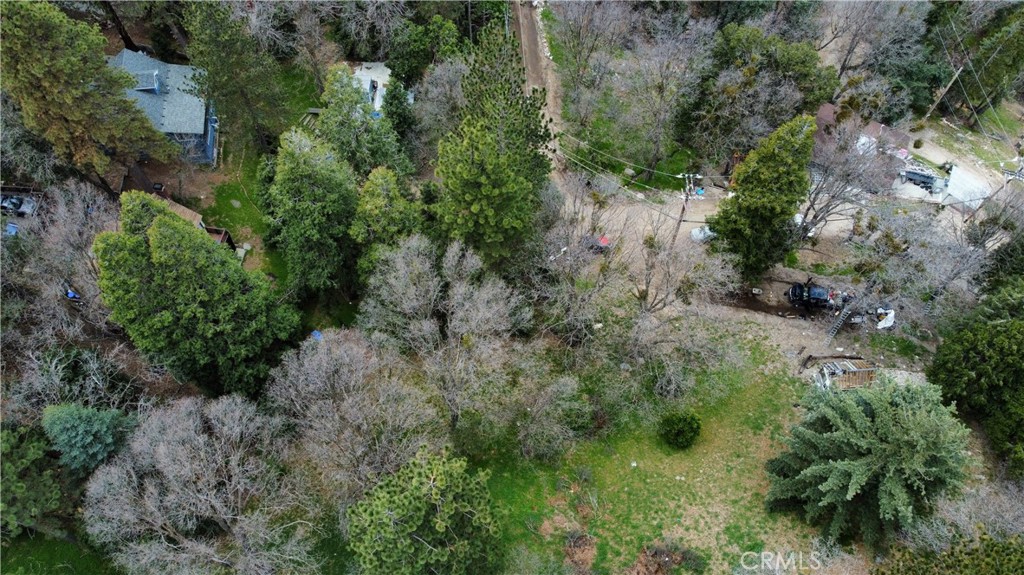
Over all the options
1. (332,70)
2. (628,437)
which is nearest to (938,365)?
(628,437)

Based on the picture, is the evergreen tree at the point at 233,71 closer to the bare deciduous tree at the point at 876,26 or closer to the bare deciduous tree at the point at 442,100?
the bare deciduous tree at the point at 442,100

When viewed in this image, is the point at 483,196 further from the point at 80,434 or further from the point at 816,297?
the point at 816,297

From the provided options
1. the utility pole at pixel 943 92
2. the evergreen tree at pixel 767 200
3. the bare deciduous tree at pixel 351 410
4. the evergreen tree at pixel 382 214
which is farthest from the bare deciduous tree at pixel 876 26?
the bare deciduous tree at pixel 351 410

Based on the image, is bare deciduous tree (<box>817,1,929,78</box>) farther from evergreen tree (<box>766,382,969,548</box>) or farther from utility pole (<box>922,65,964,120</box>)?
Answer: evergreen tree (<box>766,382,969,548</box>)

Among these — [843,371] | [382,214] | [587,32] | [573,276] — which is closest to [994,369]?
[843,371]

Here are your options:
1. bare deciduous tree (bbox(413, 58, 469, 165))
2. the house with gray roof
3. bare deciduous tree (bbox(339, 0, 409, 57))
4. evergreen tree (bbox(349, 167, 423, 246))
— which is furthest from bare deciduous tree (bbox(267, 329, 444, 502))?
bare deciduous tree (bbox(339, 0, 409, 57))

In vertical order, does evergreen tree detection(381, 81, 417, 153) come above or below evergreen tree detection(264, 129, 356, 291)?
above

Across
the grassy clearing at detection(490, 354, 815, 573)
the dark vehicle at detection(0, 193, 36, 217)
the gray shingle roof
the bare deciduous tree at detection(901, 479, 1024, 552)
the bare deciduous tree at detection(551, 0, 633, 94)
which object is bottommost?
the grassy clearing at detection(490, 354, 815, 573)
